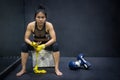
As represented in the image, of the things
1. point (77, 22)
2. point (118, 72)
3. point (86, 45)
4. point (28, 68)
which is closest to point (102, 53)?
point (86, 45)

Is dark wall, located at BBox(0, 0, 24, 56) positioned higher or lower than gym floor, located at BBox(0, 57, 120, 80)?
higher

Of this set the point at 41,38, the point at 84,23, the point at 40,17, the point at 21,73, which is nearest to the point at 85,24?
the point at 84,23

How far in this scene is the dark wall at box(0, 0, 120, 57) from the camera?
5176mm

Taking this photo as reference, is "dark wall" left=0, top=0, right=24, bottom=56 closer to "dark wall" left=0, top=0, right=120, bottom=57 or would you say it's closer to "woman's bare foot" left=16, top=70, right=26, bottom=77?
"dark wall" left=0, top=0, right=120, bottom=57

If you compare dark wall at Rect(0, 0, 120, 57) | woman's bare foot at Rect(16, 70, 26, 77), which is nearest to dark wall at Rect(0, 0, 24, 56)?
dark wall at Rect(0, 0, 120, 57)

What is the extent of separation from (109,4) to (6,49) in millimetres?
2244

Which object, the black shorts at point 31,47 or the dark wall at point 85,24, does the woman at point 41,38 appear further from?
the dark wall at point 85,24

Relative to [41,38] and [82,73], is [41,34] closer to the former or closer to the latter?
[41,38]

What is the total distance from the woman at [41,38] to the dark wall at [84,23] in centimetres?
120

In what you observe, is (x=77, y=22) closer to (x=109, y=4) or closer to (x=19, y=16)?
(x=109, y=4)

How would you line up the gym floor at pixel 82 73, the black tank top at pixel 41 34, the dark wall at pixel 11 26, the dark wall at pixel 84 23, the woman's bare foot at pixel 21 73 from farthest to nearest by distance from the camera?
the dark wall at pixel 84 23 < the dark wall at pixel 11 26 < the black tank top at pixel 41 34 < the woman's bare foot at pixel 21 73 < the gym floor at pixel 82 73

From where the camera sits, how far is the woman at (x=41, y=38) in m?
3.79

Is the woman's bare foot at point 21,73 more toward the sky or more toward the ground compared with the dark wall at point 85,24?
more toward the ground

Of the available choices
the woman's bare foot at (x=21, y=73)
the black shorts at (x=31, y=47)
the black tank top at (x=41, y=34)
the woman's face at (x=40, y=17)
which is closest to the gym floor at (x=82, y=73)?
the woman's bare foot at (x=21, y=73)
